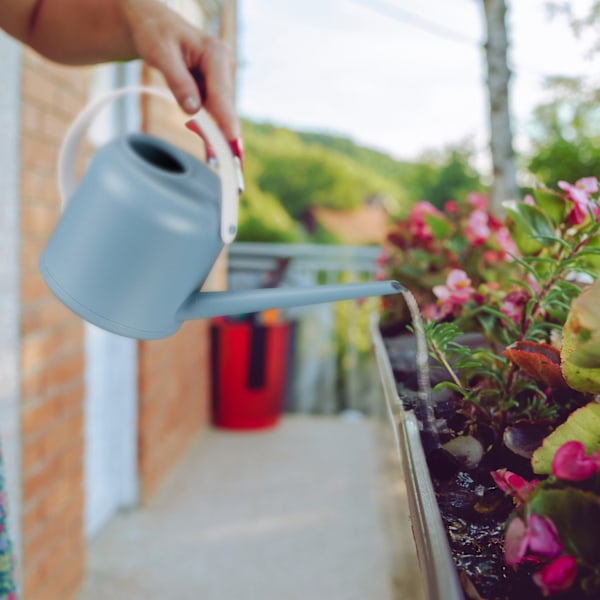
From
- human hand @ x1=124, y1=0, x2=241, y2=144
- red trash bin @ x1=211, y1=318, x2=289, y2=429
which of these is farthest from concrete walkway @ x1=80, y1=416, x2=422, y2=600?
human hand @ x1=124, y1=0, x2=241, y2=144

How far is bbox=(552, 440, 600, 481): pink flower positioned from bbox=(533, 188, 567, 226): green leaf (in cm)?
32

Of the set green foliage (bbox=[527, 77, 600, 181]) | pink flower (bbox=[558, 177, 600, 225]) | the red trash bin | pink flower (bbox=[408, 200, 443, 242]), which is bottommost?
the red trash bin

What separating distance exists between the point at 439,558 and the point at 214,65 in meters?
0.63

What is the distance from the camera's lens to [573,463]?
37 cm

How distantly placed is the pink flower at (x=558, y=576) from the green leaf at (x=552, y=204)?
375 millimetres

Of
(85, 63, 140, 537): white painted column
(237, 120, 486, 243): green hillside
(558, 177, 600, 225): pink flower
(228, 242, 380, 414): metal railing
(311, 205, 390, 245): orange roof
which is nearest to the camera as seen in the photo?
(558, 177, 600, 225): pink flower

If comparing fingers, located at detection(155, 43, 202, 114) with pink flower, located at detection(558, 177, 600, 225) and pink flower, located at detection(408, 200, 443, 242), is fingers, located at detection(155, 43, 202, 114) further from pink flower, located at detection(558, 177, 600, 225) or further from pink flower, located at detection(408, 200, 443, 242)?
pink flower, located at detection(408, 200, 443, 242)

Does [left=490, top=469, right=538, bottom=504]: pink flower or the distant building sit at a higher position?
[left=490, top=469, right=538, bottom=504]: pink flower

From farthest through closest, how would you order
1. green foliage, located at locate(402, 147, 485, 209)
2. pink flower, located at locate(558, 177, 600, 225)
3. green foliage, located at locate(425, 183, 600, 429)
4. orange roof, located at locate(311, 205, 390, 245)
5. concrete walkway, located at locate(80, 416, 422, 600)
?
orange roof, located at locate(311, 205, 390, 245) → green foliage, located at locate(402, 147, 485, 209) → concrete walkway, located at locate(80, 416, 422, 600) → pink flower, located at locate(558, 177, 600, 225) → green foliage, located at locate(425, 183, 600, 429)

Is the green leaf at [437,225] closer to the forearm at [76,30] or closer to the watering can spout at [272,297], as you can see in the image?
the forearm at [76,30]

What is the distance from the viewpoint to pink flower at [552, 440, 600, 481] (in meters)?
0.37

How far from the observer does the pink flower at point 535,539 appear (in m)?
0.36

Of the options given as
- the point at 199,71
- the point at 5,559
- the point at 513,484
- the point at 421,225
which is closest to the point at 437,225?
the point at 421,225

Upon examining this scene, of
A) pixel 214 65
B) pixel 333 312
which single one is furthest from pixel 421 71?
pixel 214 65
